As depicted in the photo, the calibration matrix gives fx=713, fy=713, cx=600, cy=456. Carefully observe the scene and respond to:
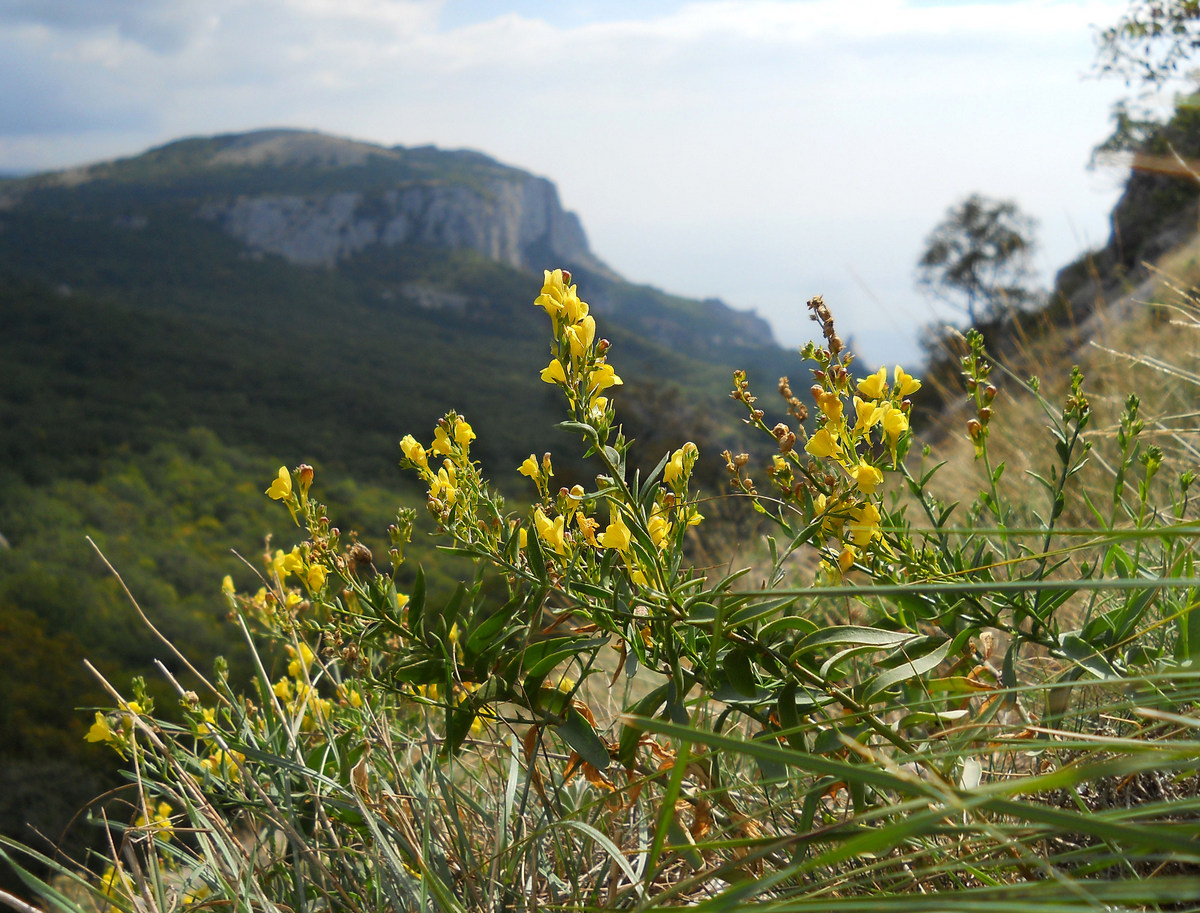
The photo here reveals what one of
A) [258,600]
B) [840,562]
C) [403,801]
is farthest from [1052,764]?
[258,600]

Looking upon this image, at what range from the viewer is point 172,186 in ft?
247

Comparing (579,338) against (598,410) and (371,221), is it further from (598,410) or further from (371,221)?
(371,221)

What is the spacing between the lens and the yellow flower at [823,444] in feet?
2.94

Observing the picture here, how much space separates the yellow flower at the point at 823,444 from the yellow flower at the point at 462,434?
0.47m

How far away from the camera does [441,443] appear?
104 centimetres

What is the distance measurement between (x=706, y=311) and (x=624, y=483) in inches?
3463

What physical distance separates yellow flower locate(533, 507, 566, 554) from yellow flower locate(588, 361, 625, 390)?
18cm

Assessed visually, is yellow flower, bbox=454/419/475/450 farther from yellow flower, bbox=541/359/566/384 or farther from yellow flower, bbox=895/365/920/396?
yellow flower, bbox=895/365/920/396

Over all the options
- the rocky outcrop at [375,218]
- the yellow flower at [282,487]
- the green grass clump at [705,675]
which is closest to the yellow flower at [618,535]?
the green grass clump at [705,675]

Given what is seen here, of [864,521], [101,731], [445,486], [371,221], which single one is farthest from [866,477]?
[371,221]

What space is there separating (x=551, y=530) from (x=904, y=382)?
1.74 feet

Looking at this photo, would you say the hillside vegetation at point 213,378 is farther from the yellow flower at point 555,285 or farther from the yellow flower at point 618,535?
the yellow flower at point 555,285

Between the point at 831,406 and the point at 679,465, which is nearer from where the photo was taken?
the point at 831,406

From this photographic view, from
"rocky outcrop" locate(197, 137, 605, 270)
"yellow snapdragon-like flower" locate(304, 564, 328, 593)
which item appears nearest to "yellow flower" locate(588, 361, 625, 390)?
"yellow snapdragon-like flower" locate(304, 564, 328, 593)
